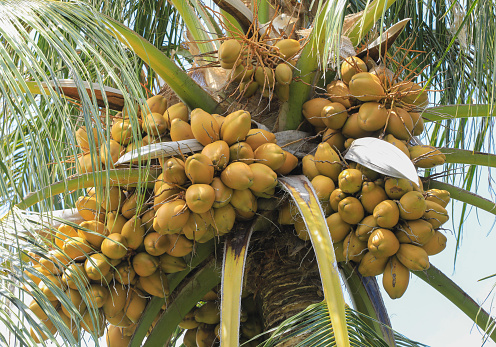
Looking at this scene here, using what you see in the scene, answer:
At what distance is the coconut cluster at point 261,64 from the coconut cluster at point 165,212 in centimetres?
20

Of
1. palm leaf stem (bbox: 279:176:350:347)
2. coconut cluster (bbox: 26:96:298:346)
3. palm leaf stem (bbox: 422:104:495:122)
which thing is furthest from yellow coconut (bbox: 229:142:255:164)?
palm leaf stem (bbox: 422:104:495:122)

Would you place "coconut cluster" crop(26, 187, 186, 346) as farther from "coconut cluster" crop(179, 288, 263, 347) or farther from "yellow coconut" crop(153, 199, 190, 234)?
"coconut cluster" crop(179, 288, 263, 347)

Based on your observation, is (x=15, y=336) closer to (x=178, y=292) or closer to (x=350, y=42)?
(x=178, y=292)

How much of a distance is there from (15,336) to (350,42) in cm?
157

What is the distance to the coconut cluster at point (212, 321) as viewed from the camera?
2.45 m

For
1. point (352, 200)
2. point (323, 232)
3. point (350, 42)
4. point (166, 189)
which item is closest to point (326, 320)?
point (323, 232)

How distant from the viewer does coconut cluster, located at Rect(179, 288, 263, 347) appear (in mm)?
2451

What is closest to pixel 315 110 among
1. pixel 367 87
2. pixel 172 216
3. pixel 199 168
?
pixel 367 87

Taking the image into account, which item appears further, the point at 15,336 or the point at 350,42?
the point at 350,42

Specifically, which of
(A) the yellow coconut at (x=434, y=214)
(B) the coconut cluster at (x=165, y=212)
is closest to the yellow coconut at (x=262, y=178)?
(B) the coconut cluster at (x=165, y=212)

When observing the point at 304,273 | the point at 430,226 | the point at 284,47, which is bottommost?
the point at 304,273

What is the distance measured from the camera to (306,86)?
2254mm

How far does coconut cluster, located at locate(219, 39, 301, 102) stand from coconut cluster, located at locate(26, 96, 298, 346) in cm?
20

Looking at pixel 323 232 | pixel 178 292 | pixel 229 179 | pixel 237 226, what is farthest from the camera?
pixel 178 292
